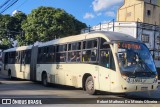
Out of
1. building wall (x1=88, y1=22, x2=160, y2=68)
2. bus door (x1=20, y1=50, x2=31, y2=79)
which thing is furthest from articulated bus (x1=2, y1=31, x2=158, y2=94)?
building wall (x1=88, y1=22, x2=160, y2=68)

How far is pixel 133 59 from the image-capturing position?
1427 centimetres

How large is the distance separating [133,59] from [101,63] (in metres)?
1.54

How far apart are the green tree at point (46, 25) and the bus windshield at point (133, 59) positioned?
3267 cm

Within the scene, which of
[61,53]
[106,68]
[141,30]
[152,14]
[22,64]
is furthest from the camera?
[152,14]

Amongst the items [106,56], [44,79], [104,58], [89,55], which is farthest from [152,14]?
[106,56]

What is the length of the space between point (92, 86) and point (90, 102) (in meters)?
2.69

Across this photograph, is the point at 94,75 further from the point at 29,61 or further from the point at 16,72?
the point at 16,72

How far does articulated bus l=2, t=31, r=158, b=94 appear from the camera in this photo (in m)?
14.0

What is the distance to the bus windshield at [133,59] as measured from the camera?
46.2 feet

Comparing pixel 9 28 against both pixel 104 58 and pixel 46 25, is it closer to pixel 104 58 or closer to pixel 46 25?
Result: pixel 46 25

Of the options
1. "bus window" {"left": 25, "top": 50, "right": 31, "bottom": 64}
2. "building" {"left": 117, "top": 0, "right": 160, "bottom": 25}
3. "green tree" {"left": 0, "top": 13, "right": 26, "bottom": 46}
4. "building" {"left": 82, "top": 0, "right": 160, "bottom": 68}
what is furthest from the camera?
"building" {"left": 117, "top": 0, "right": 160, "bottom": 25}

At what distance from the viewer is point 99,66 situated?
598 inches

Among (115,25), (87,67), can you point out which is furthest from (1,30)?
(87,67)

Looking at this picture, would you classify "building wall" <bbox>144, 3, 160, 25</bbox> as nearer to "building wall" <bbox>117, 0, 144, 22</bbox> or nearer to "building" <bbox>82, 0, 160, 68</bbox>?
"building" <bbox>82, 0, 160, 68</bbox>
